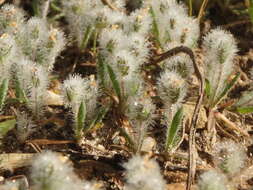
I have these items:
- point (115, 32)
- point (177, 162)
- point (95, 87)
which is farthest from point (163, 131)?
point (115, 32)

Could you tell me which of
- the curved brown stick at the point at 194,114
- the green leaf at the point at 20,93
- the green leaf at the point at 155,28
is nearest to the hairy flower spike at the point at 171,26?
the green leaf at the point at 155,28

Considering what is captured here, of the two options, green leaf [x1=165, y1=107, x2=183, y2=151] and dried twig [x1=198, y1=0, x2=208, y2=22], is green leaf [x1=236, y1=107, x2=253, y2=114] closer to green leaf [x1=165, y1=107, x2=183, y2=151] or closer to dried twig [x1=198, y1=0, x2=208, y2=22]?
green leaf [x1=165, y1=107, x2=183, y2=151]

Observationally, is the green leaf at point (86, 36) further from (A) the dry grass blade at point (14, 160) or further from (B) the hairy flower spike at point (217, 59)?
(A) the dry grass blade at point (14, 160)

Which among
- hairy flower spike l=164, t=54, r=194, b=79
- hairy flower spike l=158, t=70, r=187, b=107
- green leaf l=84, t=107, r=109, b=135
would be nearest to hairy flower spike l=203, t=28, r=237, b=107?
hairy flower spike l=164, t=54, r=194, b=79

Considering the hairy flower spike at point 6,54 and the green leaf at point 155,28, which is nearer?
the hairy flower spike at point 6,54

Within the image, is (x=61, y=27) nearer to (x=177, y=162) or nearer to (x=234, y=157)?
(x=177, y=162)

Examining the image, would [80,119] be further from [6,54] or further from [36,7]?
[36,7]

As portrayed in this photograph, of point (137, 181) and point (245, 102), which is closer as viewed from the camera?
point (137, 181)
